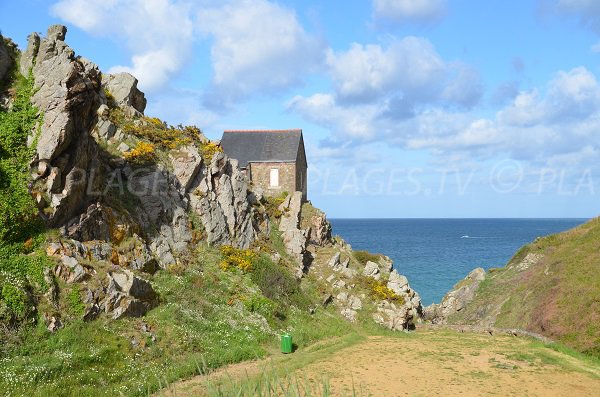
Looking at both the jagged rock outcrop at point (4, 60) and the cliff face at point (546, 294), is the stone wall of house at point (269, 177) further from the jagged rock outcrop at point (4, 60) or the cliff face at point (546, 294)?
the jagged rock outcrop at point (4, 60)

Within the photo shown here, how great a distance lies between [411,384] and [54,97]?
75.0 ft

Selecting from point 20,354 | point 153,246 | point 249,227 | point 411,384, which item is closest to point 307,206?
point 249,227

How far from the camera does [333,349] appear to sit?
81.9 feet

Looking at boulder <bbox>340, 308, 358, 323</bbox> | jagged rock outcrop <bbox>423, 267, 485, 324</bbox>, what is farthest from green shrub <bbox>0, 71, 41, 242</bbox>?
jagged rock outcrop <bbox>423, 267, 485, 324</bbox>

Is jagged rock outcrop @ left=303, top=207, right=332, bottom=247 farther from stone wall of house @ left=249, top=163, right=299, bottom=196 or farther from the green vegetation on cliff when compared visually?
the green vegetation on cliff

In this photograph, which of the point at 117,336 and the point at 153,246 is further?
the point at 153,246

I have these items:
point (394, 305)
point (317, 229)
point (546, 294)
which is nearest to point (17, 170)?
point (317, 229)

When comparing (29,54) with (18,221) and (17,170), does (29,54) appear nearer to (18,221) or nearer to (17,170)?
(17,170)

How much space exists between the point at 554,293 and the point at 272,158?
29654 millimetres

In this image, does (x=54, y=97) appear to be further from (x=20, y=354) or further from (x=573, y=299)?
(x=573, y=299)

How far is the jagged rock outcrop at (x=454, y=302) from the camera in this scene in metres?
49.2

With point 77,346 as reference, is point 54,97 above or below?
→ above

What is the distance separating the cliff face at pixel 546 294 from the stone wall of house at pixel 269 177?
22776 millimetres

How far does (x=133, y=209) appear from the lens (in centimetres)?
2839
